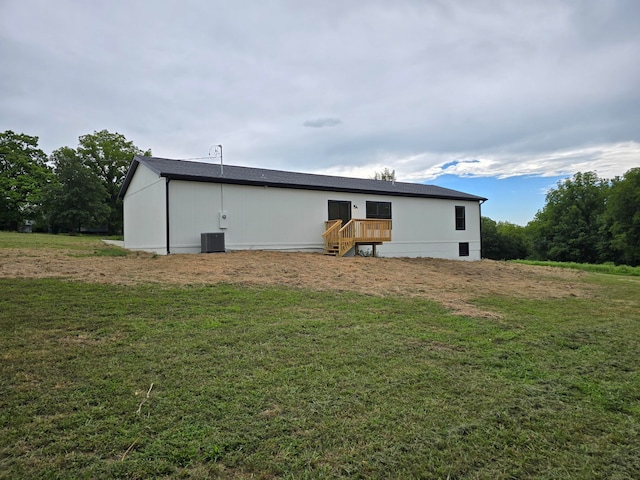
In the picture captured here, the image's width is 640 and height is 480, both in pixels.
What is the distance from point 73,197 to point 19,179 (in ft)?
28.5

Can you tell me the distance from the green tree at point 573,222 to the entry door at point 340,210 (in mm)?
36571

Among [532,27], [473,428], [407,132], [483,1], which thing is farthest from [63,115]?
[473,428]

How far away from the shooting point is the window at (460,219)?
1984 centimetres

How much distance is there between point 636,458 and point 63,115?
21500mm

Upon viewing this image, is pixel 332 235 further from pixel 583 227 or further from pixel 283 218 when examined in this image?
pixel 583 227

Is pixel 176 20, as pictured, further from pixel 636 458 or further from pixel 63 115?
pixel 636 458

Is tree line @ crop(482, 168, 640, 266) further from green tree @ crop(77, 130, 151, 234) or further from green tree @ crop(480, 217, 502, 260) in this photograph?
green tree @ crop(77, 130, 151, 234)

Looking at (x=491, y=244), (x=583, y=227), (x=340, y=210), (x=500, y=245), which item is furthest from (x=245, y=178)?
(x=583, y=227)

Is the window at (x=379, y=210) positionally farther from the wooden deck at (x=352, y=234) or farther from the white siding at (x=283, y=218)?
the wooden deck at (x=352, y=234)

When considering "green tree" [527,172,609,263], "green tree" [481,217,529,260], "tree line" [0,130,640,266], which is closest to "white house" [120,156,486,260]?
"tree line" [0,130,640,266]

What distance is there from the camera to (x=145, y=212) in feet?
47.4

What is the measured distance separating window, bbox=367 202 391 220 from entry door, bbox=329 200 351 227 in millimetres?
1189

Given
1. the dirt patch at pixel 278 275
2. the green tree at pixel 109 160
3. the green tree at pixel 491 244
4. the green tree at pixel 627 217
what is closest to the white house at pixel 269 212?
the dirt patch at pixel 278 275

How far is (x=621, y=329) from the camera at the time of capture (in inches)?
206
